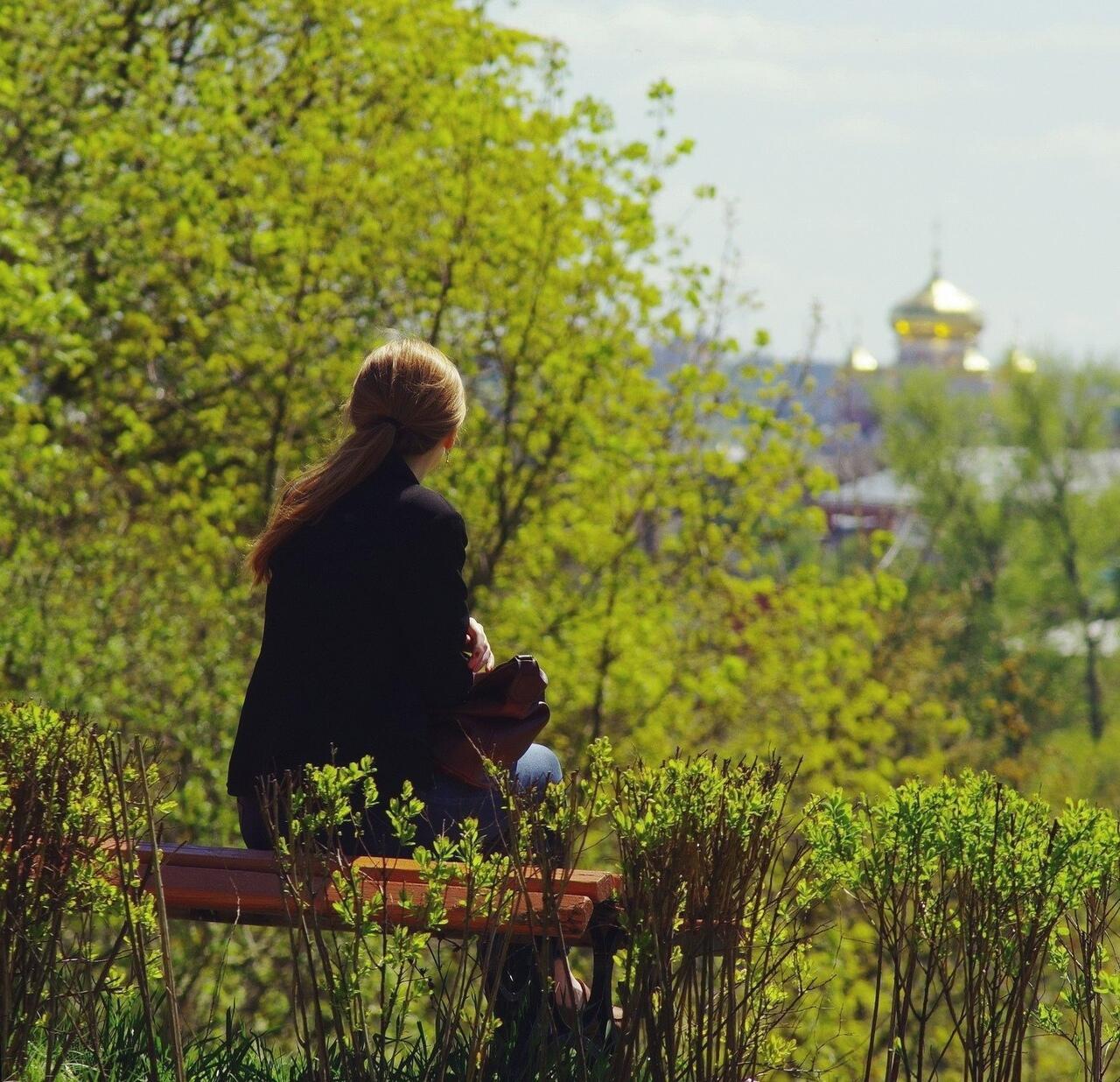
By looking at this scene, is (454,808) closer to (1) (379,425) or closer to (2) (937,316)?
(1) (379,425)

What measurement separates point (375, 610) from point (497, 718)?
322 millimetres

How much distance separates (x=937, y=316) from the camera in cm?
10188

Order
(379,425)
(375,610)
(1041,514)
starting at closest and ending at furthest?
(375,610)
(379,425)
(1041,514)

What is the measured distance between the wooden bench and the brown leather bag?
0.81 feet

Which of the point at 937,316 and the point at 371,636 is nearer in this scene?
the point at 371,636

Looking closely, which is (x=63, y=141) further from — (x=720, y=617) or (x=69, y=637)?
(x=720, y=617)

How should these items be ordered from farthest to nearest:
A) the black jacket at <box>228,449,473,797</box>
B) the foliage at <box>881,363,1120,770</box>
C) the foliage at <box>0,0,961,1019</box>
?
the foliage at <box>881,363,1120,770</box> < the foliage at <box>0,0,961,1019</box> < the black jacket at <box>228,449,473,797</box>

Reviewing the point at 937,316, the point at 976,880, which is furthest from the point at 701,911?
the point at 937,316

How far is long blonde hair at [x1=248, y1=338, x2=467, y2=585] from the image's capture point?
136 inches

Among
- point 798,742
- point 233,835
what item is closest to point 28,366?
point 233,835

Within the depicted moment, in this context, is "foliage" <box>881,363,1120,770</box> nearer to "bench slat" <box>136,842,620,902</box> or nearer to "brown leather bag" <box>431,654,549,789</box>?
"brown leather bag" <box>431,654,549,789</box>

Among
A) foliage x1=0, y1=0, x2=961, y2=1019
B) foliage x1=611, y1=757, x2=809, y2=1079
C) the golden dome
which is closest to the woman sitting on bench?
foliage x1=611, y1=757, x2=809, y2=1079

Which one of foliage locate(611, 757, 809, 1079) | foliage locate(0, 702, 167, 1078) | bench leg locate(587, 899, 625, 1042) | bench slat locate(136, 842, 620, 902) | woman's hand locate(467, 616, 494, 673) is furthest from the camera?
woman's hand locate(467, 616, 494, 673)

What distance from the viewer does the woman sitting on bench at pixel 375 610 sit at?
3357mm
